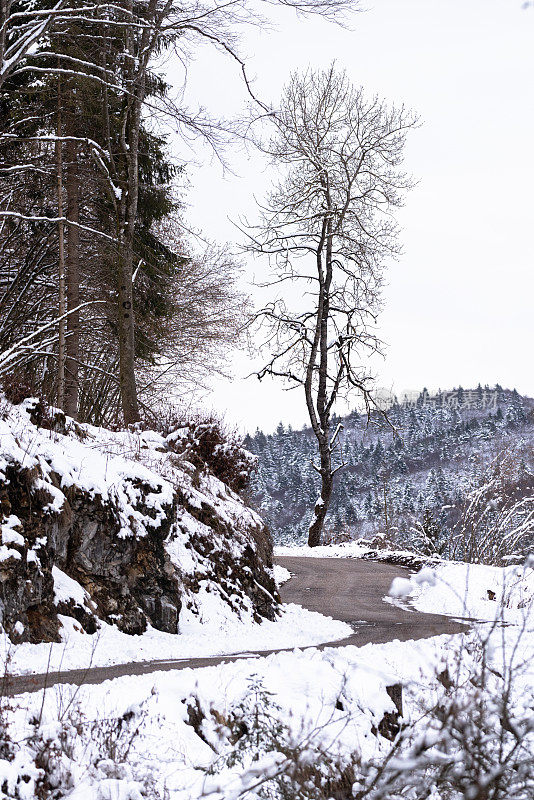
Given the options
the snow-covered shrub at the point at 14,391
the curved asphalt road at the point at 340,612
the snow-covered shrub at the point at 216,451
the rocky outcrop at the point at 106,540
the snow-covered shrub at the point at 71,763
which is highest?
the snow-covered shrub at the point at 14,391

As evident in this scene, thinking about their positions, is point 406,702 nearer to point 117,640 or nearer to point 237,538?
point 117,640

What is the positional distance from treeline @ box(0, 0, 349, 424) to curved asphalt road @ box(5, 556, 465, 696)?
17.2ft

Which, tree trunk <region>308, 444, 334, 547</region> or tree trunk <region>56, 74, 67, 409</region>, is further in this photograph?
tree trunk <region>308, 444, 334, 547</region>

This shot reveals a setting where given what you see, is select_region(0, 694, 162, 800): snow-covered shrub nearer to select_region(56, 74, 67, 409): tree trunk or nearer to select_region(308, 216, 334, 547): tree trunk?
select_region(56, 74, 67, 409): tree trunk

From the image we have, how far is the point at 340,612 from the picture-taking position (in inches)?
472

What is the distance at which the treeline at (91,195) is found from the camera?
549 inches

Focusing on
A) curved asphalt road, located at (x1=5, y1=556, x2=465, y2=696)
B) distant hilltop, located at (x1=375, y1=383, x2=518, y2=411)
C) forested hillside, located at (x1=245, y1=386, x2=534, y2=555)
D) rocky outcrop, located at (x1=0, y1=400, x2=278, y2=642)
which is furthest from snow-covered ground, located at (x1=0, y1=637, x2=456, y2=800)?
distant hilltop, located at (x1=375, y1=383, x2=518, y2=411)

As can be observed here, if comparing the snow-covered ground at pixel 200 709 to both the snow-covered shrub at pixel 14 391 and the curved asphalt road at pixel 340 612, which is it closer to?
the curved asphalt road at pixel 340 612

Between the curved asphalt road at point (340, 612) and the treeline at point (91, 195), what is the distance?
525 centimetres

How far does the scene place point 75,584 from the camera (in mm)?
8016

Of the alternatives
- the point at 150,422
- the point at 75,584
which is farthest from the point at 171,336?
the point at 75,584

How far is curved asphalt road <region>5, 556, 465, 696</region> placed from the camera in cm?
573

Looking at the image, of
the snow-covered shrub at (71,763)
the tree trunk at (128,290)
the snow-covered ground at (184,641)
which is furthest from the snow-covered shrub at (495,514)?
the snow-covered shrub at (71,763)

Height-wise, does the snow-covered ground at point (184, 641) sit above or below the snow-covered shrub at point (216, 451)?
below
